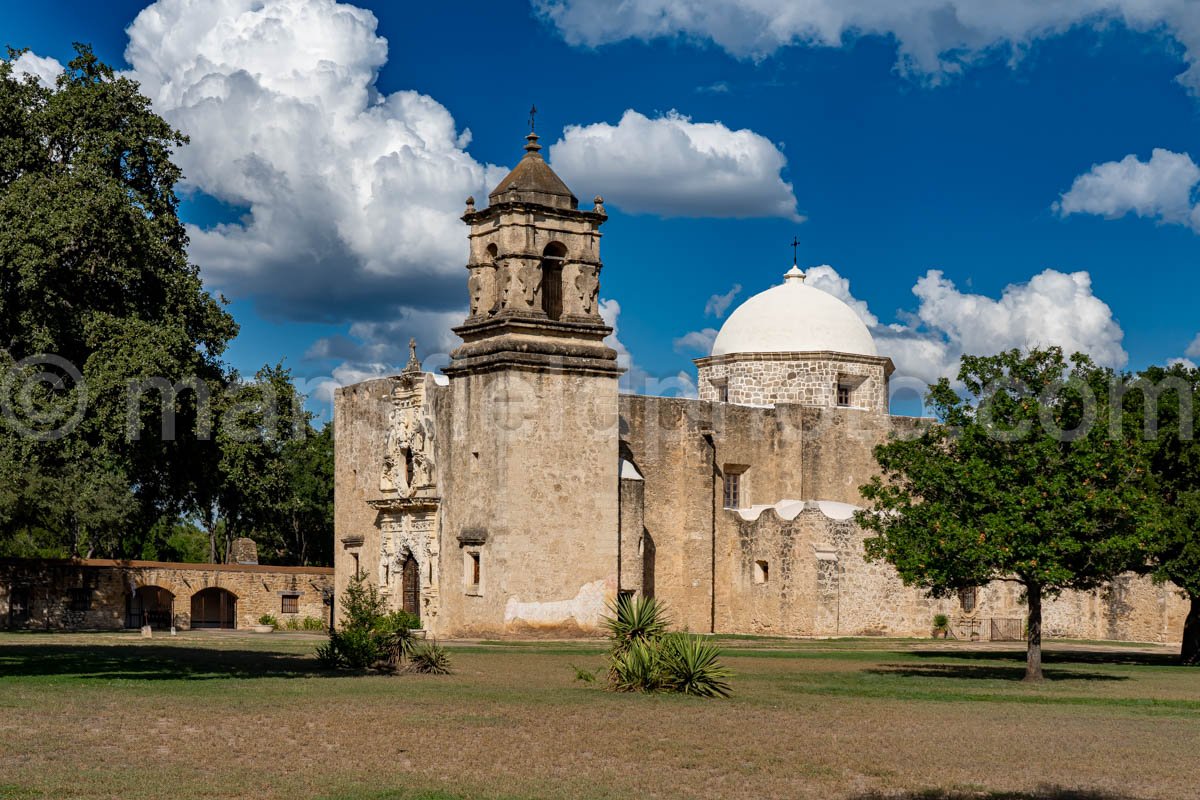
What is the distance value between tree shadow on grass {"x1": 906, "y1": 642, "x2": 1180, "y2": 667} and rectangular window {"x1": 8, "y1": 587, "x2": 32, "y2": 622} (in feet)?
70.1

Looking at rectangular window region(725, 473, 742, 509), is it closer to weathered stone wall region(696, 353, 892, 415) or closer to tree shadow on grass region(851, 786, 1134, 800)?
weathered stone wall region(696, 353, 892, 415)

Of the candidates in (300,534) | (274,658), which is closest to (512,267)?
→ (274,658)

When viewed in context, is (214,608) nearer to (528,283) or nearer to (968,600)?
(528,283)

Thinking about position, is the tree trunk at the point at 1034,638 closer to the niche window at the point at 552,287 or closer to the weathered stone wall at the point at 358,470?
the niche window at the point at 552,287

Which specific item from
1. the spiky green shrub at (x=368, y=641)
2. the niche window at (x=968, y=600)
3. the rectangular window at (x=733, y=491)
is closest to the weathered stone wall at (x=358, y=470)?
the rectangular window at (x=733, y=491)

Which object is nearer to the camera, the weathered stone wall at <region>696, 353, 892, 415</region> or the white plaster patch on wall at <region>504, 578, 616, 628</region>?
the white plaster patch on wall at <region>504, 578, 616, 628</region>

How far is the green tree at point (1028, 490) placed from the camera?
2502 cm

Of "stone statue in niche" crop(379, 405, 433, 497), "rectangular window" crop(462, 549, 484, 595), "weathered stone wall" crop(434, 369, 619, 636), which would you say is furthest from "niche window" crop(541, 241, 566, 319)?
"rectangular window" crop(462, 549, 484, 595)

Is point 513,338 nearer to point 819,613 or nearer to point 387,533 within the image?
point 387,533

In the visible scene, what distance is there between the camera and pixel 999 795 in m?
13.3

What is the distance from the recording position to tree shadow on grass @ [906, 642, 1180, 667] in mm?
31797

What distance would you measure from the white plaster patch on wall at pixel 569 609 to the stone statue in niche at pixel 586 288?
6264mm

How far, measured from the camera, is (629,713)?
18.9 meters

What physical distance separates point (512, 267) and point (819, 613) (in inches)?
439
